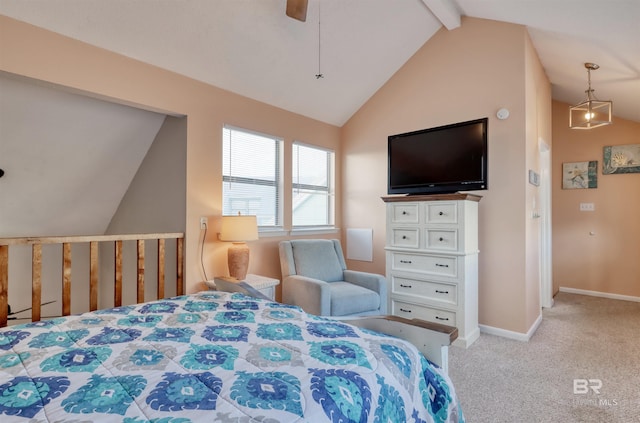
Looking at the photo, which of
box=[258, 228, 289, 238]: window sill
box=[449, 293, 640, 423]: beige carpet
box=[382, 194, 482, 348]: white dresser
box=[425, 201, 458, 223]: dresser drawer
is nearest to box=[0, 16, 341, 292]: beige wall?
box=[258, 228, 289, 238]: window sill

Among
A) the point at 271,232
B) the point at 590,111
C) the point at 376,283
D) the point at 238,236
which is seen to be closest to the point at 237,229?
the point at 238,236

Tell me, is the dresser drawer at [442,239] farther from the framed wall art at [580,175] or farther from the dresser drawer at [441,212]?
the framed wall art at [580,175]

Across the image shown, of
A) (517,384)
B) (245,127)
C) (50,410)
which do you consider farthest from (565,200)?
(50,410)

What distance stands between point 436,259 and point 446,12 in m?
2.40

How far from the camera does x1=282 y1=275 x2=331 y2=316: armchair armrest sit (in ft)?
9.40

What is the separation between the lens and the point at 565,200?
4.91 meters

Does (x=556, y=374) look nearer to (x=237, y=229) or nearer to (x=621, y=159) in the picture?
(x=237, y=229)

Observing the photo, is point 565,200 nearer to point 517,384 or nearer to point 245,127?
point 517,384

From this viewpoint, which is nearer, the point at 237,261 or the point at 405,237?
the point at 237,261

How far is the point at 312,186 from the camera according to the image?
4.24 metres

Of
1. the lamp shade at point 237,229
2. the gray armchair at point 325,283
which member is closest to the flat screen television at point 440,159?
the gray armchair at point 325,283

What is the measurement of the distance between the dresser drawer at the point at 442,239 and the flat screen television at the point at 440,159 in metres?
0.47

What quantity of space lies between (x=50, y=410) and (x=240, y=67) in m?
2.94

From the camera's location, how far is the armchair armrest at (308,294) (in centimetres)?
287
